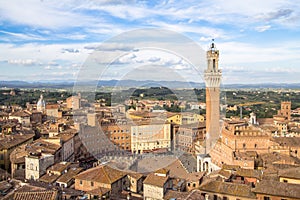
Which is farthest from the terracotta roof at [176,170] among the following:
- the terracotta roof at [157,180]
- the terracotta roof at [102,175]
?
the terracotta roof at [102,175]

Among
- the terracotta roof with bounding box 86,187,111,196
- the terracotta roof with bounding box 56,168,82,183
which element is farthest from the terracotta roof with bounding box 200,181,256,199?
the terracotta roof with bounding box 56,168,82,183

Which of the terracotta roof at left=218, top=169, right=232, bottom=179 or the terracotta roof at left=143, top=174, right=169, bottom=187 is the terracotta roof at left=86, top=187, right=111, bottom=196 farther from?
the terracotta roof at left=218, top=169, right=232, bottom=179

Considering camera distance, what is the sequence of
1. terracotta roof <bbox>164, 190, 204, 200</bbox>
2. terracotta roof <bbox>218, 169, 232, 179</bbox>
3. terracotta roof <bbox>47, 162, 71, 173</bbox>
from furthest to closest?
terracotta roof <bbox>47, 162, 71, 173</bbox> < terracotta roof <bbox>218, 169, 232, 179</bbox> < terracotta roof <bbox>164, 190, 204, 200</bbox>

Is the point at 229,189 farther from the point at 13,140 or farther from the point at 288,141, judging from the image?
the point at 13,140

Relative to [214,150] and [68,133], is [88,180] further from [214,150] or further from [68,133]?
[214,150]

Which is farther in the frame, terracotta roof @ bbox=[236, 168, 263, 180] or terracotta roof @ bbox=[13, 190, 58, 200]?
terracotta roof @ bbox=[236, 168, 263, 180]

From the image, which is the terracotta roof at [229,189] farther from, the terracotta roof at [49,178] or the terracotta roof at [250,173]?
the terracotta roof at [49,178]
